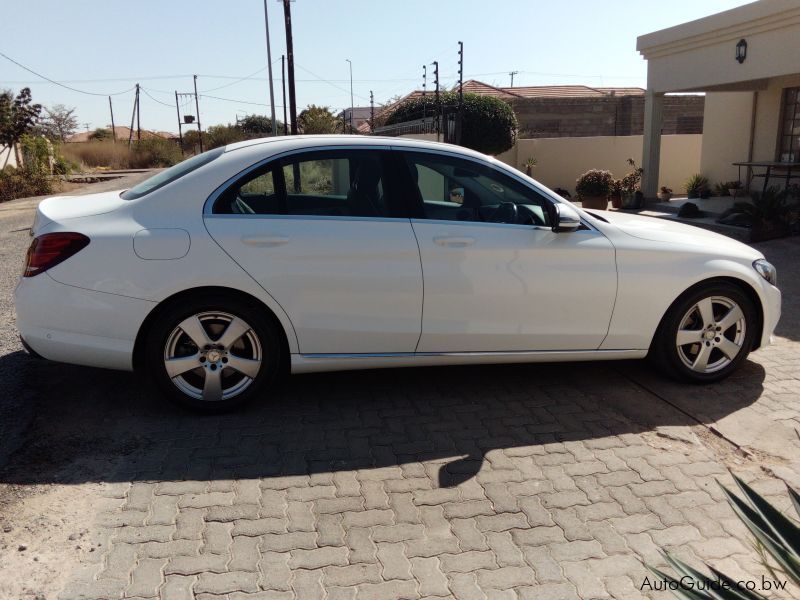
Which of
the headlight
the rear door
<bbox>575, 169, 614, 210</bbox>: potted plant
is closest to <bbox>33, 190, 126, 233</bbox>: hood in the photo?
the rear door

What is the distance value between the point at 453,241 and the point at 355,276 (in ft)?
2.11

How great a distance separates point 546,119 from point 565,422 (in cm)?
3030

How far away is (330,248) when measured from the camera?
433cm

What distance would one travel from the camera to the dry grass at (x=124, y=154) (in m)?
45.8

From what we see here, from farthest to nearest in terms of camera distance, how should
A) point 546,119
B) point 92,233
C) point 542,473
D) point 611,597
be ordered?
point 546,119 < point 92,233 < point 542,473 < point 611,597

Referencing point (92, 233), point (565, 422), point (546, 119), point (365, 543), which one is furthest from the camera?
point (546, 119)

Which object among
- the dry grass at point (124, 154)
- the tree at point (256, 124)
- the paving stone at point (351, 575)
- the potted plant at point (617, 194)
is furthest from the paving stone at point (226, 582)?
the tree at point (256, 124)

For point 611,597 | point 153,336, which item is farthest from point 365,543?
point 153,336

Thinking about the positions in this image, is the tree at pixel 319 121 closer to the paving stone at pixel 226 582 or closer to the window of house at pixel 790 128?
the window of house at pixel 790 128

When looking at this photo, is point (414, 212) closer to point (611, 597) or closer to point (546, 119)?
point (611, 597)

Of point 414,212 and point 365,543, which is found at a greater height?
point 414,212

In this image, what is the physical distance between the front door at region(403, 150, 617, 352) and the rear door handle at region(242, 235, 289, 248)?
82 cm

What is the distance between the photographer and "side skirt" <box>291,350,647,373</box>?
14.6 ft

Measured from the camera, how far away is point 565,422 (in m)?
4.45
